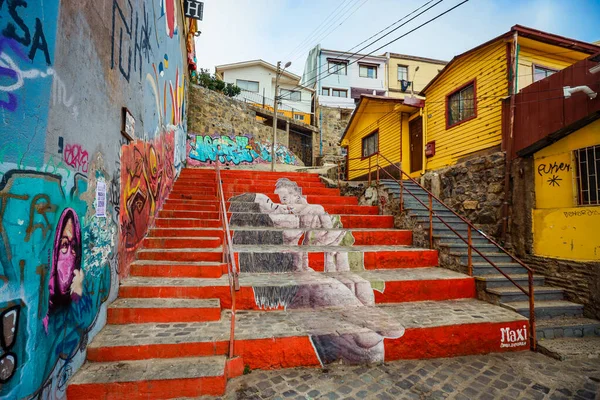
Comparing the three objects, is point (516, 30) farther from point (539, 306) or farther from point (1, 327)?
point (1, 327)

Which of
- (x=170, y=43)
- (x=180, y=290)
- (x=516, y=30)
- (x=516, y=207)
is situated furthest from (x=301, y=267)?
(x=516, y=30)

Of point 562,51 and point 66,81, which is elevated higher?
point 562,51

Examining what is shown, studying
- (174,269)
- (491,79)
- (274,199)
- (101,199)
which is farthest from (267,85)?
(101,199)

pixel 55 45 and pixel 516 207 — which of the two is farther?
pixel 516 207

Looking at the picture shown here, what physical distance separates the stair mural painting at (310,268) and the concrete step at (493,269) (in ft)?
6.82

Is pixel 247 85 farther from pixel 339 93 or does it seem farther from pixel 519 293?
pixel 519 293

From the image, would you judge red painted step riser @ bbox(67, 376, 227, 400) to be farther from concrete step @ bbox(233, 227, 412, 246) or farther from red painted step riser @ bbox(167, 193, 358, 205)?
red painted step riser @ bbox(167, 193, 358, 205)

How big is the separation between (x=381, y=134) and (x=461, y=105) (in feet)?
14.5

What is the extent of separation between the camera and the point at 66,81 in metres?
2.31

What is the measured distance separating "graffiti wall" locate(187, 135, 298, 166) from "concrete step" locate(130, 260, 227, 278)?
1283 cm

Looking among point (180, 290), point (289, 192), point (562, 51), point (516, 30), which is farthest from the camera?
point (289, 192)

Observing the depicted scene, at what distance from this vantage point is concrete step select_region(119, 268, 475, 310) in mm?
3764

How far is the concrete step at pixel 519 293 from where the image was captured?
437 cm

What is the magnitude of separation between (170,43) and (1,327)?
700 centimetres
